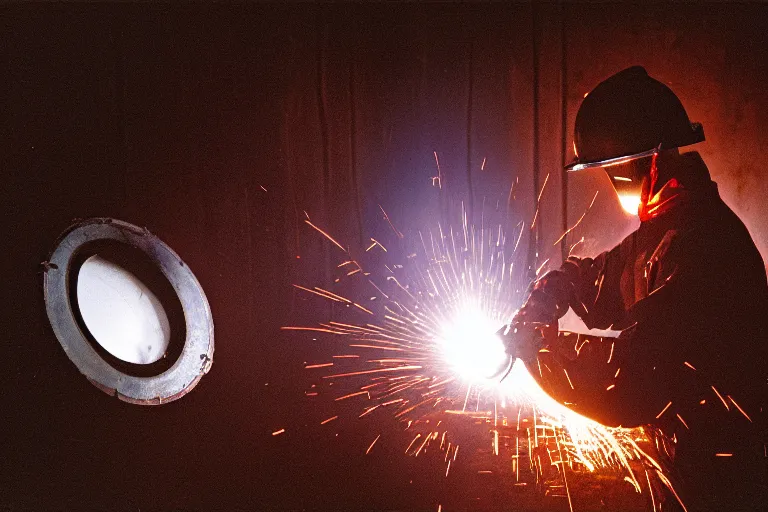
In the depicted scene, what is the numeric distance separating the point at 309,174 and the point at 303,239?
0.38 metres

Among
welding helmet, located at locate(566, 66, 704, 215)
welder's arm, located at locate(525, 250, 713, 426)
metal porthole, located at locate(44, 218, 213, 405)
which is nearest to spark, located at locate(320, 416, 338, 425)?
metal porthole, located at locate(44, 218, 213, 405)

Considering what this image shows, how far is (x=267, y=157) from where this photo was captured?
2934 mm

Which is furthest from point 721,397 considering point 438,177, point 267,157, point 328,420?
point 267,157

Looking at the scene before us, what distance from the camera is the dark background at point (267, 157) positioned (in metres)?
2.73

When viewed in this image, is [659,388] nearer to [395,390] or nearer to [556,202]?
[556,202]

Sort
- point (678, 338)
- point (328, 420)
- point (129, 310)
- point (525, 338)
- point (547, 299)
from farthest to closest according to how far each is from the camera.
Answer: point (328, 420), point (129, 310), point (547, 299), point (525, 338), point (678, 338)

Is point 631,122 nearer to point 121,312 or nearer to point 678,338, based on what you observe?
point 678,338

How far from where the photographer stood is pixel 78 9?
2.87 metres

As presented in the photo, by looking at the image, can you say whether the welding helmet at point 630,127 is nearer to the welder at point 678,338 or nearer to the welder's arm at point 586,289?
the welder at point 678,338

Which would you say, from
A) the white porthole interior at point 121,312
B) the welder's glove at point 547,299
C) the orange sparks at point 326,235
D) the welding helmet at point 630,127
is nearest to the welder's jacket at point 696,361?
the welding helmet at point 630,127

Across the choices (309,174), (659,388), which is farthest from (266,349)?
(659,388)

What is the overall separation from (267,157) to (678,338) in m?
2.21

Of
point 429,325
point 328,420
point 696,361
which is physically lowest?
point 328,420

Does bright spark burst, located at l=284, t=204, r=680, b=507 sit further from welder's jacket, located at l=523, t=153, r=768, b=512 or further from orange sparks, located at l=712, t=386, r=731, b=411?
orange sparks, located at l=712, t=386, r=731, b=411
